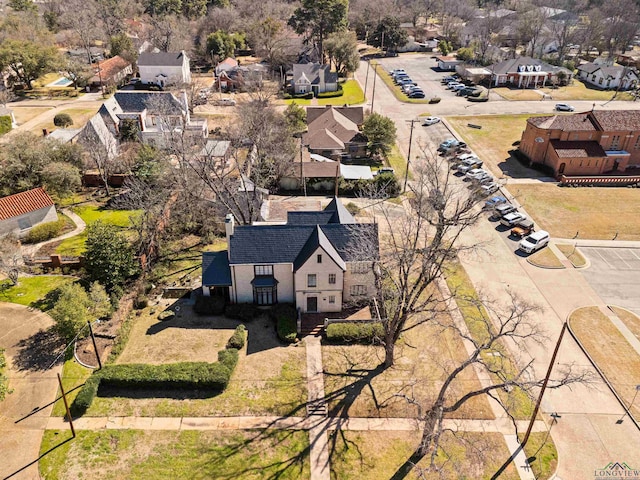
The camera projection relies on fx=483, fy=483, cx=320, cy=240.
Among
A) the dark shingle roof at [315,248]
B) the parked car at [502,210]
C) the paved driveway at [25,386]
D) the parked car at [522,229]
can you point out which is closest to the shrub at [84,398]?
the paved driveway at [25,386]

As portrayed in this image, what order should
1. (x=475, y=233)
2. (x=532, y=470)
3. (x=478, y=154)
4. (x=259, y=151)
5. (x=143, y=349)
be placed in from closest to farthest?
(x=532, y=470) → (x=143, y=349) → (x=475, y=233) → (x=259, y=151) → (x=478, y=154)

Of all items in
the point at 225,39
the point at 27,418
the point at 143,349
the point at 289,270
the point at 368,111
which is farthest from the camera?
the point at 225,39

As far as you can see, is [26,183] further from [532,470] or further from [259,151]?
[532,470]

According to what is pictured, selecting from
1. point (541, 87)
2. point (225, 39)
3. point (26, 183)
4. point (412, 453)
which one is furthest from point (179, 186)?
point (541, 87)

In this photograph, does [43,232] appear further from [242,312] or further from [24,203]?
[242,312]

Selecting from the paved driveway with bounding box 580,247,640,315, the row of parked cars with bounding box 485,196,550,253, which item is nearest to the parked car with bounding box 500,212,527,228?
the row of parked cars with bounding box 485,196,550,253

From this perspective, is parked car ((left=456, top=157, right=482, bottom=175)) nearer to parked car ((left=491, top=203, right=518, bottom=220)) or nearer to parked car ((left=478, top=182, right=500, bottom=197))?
parked car ((left=478, top=182, right=500, bottom=197))

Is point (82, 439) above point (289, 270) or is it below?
below
